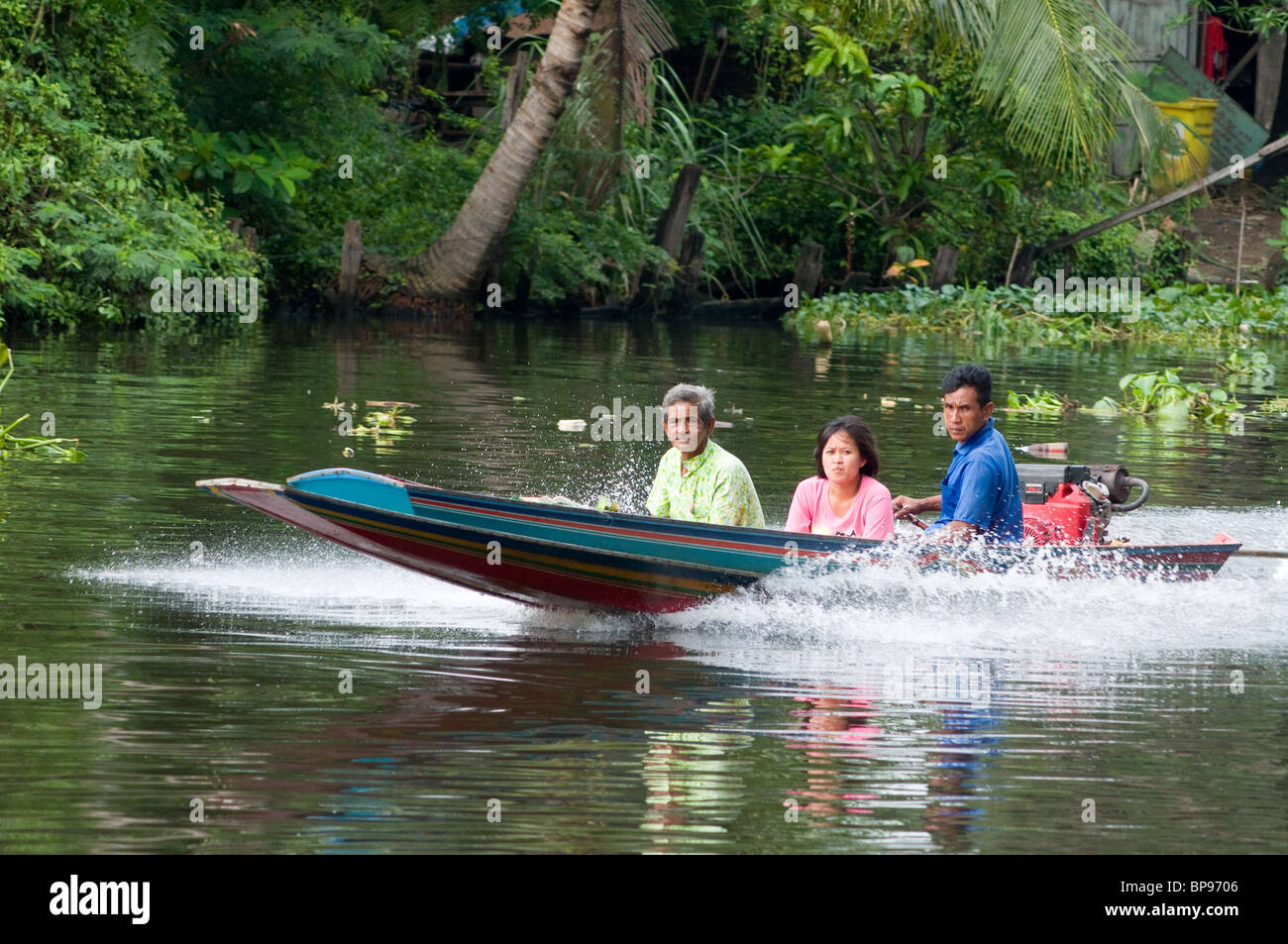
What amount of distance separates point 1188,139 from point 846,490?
22.4m

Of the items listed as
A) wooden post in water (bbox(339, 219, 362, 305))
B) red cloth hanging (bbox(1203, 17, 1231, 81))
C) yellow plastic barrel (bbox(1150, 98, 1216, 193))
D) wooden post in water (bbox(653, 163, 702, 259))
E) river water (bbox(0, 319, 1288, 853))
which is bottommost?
river water (bbox(0, 319, 1288, 853))

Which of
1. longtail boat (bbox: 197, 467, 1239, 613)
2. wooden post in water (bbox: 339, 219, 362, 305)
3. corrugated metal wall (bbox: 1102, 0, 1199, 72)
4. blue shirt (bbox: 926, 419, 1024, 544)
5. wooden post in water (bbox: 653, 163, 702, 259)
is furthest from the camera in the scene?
corrugated metal wall (bbox: 1102, 0, 1199, 72)

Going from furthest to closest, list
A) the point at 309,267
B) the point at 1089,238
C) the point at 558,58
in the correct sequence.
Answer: the point at 1089,238 → the point at 309,267 → the point at 558,58

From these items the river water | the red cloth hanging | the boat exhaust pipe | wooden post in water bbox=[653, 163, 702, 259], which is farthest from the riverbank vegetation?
the boat exhaust pipe

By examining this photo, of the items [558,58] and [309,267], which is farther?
[309,267]

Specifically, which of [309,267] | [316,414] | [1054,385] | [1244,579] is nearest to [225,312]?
[309,267]

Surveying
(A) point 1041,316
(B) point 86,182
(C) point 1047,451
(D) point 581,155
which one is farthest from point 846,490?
(D) point 581,155

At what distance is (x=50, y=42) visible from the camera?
856 inches

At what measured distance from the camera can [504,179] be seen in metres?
23.2

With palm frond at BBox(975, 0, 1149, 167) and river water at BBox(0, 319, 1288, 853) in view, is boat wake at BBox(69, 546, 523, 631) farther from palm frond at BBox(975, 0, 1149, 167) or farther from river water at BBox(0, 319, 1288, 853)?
palm frond at BBox(975, 0, 1149, 167)

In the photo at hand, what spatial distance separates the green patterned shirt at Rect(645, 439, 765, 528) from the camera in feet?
25.7

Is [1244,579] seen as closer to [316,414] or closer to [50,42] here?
[316,414]

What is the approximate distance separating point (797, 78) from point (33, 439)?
20.7 meters

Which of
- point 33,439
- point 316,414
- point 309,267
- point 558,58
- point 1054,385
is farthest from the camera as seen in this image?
point 309,267
